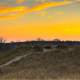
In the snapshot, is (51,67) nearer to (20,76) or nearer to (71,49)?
(20,76)

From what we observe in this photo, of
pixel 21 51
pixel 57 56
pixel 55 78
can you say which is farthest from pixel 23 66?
pixel 21 51

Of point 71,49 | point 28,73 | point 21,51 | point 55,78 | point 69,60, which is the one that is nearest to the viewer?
point 55,78

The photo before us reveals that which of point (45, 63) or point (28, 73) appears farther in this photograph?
point (45, 63)

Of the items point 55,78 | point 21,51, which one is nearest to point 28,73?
point 55,78

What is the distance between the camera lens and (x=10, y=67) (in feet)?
218

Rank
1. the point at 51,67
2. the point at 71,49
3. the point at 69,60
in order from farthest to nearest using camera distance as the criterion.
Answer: the point at 71,49
the point at 69,60
the point at 51,67

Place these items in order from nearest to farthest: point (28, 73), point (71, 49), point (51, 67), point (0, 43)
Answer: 1. point (28, 73)
2. point (51, 67)
3. point (71, 49)
4. point (0, 43)

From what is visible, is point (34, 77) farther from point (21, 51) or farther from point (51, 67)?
point (21, 51)

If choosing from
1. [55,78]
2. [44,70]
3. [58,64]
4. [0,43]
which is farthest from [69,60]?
[0,43]

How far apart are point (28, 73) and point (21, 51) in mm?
31941

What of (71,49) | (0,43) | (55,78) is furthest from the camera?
Result: (0,43)

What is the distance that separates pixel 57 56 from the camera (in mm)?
70312

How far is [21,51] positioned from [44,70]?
2932cm

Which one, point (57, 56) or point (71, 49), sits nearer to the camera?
point (57, 56)
